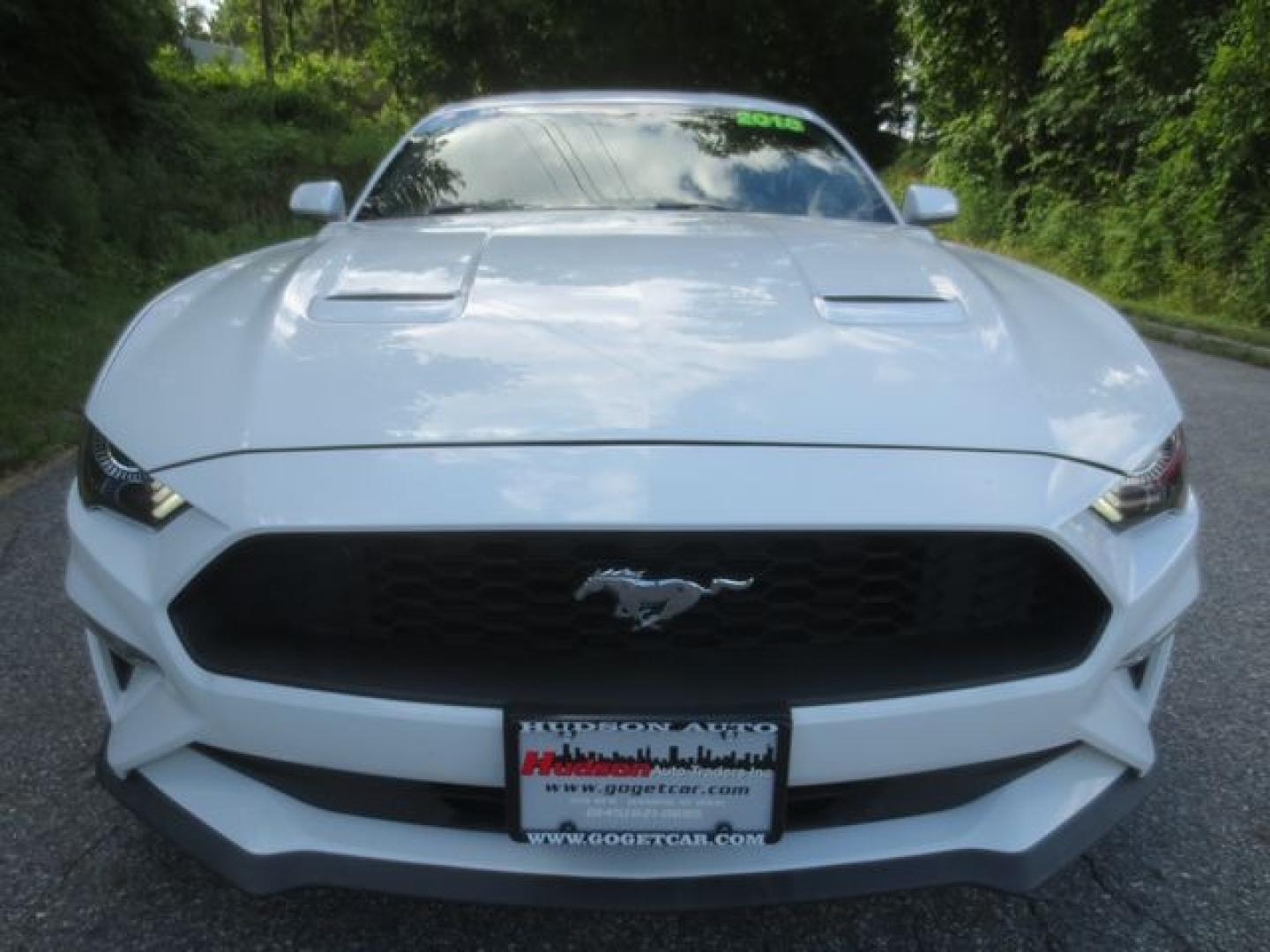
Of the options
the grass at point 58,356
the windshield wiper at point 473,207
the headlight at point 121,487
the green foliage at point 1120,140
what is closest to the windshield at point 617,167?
the windshield wiper at point 473,207

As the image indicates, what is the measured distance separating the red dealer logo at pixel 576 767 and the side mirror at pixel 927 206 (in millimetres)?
2133

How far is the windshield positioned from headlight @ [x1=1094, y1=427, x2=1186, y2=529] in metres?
1.41

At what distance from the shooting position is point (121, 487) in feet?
5.27

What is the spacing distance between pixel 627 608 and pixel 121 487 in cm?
79

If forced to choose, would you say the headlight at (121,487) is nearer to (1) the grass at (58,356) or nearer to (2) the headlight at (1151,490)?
(2) the headlight at (1151,490)

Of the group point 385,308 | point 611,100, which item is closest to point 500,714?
point 385,308

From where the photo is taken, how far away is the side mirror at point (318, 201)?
9.73 feet

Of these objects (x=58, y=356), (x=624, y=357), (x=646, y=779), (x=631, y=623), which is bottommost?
(x=58, y=356)

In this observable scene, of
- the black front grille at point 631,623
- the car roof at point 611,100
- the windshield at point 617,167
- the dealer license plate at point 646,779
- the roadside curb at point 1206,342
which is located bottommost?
the roadside curb at point 1206,342

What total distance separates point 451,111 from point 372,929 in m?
2.53

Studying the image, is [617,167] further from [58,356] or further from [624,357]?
[58,356]

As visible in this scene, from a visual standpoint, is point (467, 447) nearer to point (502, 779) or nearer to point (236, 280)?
point (502, 779)

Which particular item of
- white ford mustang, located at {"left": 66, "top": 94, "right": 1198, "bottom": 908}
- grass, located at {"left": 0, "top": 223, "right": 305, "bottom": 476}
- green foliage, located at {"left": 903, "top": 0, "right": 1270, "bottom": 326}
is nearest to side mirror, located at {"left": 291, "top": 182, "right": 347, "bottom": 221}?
white ford mustang, located at {"left": 66, "top": 94, "right": 1198, "bottom": 908}

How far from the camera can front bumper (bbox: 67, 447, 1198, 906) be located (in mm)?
1423
